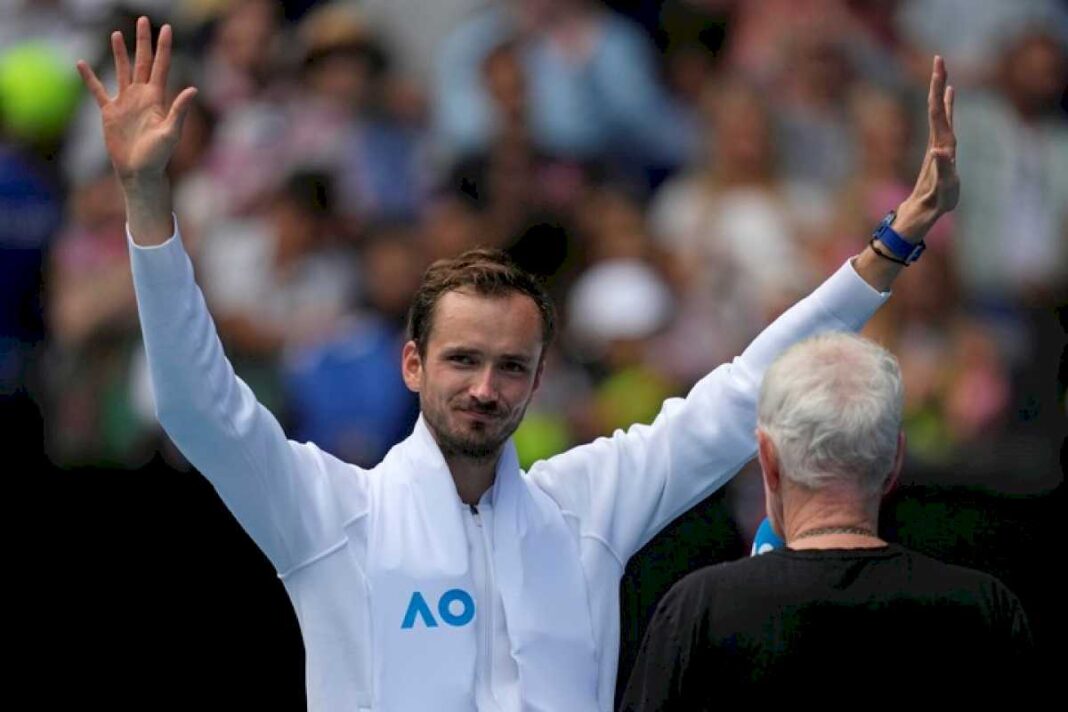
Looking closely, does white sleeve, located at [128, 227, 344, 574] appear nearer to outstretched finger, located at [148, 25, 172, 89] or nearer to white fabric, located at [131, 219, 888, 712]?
white fabric, located at [131, 219, 888, 712]

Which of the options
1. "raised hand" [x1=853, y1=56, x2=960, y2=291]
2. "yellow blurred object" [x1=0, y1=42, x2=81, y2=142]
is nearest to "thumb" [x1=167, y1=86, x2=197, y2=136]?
"raised hand" [x1=853, y1=56, x2=960, y2=291]

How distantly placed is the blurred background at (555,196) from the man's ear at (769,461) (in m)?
3.82

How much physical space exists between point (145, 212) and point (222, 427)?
366mm

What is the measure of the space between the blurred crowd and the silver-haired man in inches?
161

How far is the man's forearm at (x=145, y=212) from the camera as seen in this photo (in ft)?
10.1

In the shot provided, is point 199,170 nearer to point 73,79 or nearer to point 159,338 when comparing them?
point 73,79

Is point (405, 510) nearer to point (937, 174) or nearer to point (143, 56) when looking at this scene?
point (143, 56)

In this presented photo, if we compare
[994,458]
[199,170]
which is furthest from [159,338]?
[199,170]

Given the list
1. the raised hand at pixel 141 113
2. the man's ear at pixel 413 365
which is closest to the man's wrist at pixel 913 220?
the man's ear at pixel 413 365

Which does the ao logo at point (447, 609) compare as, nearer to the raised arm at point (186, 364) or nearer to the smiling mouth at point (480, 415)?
the raised arm at point (186, 364)

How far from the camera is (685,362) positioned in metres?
7.04

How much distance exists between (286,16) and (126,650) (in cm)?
304

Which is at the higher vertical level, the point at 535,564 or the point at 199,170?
the point at 199,170

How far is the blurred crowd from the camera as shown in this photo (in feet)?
22.9
